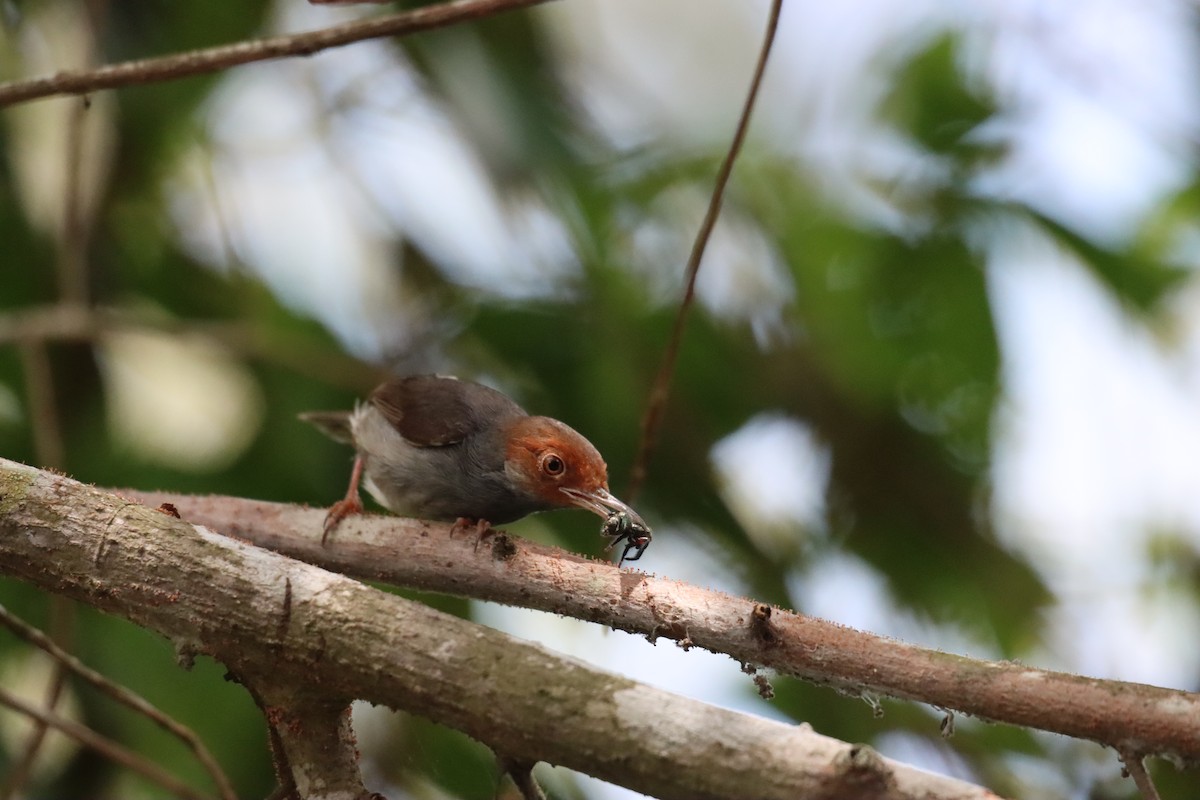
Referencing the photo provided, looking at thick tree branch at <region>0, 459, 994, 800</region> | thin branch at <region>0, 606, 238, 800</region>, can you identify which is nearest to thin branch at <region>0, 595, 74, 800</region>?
thin branch at <region>0, 606, 238, 800</region>

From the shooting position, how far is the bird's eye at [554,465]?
3.94m

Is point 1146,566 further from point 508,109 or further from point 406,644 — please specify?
point 406,644

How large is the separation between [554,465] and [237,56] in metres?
1.69

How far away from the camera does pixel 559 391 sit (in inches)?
241

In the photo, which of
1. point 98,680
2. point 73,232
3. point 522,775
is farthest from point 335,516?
point 73,232

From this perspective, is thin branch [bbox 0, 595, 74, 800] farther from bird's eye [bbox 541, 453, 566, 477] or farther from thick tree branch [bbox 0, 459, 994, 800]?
bird's eye [bbox 541, 453, 566, 477]

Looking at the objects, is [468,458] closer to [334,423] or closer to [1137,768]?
[334,423]

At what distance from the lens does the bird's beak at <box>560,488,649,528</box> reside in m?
3.76

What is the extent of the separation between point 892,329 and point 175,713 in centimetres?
416

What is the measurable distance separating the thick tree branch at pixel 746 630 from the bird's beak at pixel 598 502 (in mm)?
712

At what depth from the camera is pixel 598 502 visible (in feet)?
12.7

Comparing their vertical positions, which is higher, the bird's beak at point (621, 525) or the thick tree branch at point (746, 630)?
the bird's beak at point (621, 525)

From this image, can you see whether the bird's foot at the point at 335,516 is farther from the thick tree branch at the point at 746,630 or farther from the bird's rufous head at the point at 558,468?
the bird's rufous head at the point at 558,468

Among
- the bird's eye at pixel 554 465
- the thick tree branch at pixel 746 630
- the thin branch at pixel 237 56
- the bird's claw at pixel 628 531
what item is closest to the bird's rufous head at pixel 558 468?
the bird's eye at pixel 554 465
